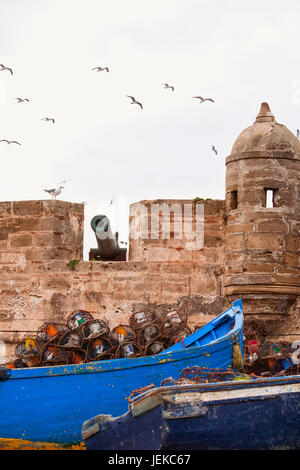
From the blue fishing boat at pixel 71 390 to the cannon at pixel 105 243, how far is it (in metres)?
3.56

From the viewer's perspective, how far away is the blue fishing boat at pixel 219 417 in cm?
1275

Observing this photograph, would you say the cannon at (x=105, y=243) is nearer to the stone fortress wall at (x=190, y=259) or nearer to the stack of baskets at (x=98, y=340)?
the stone fortress wall at (x=190, y=259)

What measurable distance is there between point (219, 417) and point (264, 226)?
468 cm

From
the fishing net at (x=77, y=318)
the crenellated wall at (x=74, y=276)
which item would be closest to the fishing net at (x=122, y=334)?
the fishing net at (x=77, y=318)

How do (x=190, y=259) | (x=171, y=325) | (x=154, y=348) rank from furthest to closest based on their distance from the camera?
(x=190, y=259) < (x=171, y=325) < (x=154, y=348)

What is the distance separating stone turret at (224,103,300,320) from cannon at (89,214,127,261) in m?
1.98

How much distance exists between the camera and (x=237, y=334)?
15.4 m

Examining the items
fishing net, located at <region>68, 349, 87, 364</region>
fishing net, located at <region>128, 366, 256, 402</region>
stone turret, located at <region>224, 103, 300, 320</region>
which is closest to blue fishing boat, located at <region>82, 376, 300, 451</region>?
fishing net, located at <region>128, 366, 256, 402</region>

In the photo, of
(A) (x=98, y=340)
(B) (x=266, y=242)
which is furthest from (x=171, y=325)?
(B) (x=266, y=242)

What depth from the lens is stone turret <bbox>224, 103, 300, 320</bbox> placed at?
16.9m

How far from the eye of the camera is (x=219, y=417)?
12.8 meters

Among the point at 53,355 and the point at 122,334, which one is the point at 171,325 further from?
the point at 53,355

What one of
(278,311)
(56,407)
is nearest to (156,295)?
(278,311)
